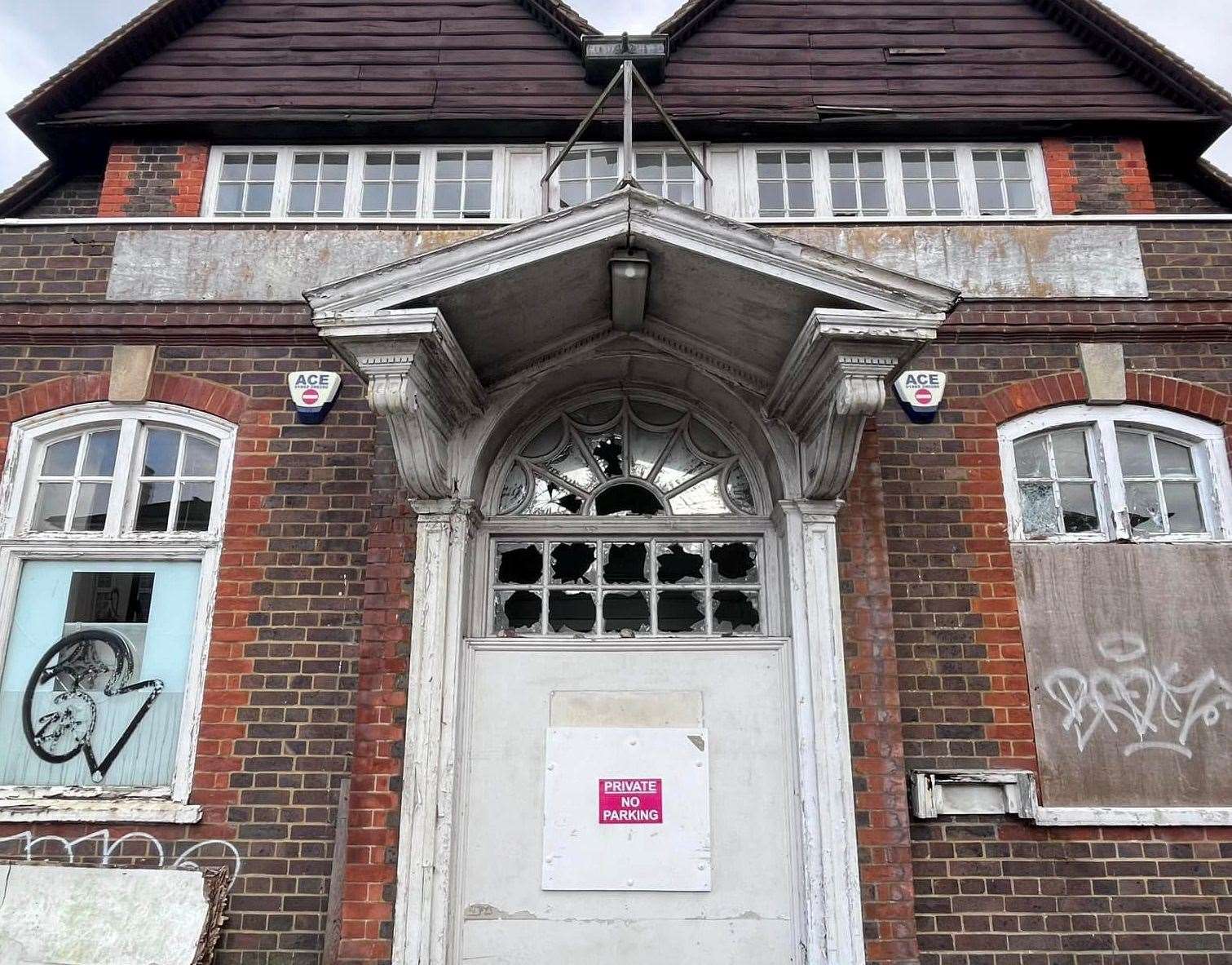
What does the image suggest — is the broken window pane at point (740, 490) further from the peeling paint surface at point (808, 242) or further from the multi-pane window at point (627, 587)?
the peeling paint surface at point (808, 242)

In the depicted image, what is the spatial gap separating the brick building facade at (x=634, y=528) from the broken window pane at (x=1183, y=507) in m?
0.03

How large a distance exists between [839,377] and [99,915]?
4.71 metres

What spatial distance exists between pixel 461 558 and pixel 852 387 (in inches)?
92.2

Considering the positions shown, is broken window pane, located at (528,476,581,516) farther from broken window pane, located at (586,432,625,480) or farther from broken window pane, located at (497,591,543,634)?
broken window pane, located at (497,591,543,634)

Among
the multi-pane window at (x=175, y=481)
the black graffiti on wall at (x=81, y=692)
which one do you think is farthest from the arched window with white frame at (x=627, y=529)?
the black graffiti on wall at (x=81, y=692)

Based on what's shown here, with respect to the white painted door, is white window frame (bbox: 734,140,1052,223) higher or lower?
higher

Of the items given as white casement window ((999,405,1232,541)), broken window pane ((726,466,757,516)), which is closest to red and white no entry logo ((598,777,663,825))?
broken window pane ((726,466,757,516))

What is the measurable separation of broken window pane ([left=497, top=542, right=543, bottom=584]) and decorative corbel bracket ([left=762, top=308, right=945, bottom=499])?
65.6 inches

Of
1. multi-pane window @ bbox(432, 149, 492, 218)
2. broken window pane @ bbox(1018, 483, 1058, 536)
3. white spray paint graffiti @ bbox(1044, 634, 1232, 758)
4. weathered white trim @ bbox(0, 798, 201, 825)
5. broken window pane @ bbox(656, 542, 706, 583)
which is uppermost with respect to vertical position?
multi-pane window @ bbox(432, 149, 492, 218)

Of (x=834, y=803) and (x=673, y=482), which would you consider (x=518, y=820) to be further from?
(x=673, y=482)

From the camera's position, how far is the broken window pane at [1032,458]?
5.86 meters

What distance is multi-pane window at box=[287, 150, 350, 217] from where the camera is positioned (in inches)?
272

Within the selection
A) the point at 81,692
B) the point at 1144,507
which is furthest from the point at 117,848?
the point at 1144,507

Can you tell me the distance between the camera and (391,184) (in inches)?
275
